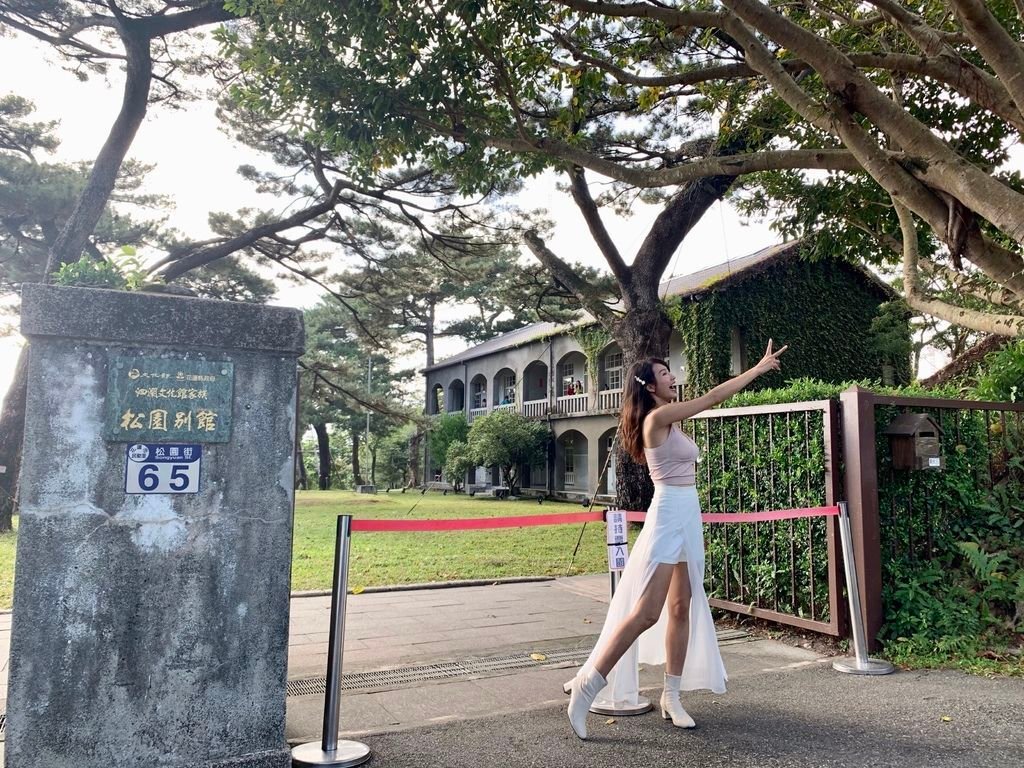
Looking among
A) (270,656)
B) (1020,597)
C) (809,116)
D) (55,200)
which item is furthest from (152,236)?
(1020,597)

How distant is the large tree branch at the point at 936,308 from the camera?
7.50m

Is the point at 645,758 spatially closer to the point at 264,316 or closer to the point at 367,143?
the point at 264,316

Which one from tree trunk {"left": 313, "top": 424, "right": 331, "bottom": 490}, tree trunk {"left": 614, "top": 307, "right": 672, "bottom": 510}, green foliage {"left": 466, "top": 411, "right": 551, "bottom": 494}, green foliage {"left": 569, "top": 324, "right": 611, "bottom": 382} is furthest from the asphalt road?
tree trunk {"left": 313, "top": 424, "right": 331, "bottom": 490}

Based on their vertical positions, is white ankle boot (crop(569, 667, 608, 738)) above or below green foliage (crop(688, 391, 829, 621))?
below

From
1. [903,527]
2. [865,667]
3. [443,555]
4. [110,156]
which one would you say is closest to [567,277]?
[443,555]

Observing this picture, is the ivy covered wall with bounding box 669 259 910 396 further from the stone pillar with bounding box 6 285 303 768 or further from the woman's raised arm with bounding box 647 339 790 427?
the stone pillar with bounding box 6 285 303 768

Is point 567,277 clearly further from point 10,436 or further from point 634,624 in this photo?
point 634,624

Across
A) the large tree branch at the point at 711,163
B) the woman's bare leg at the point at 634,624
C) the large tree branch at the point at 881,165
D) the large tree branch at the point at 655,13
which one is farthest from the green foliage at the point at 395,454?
the woman's bare leg at the point at 634,624

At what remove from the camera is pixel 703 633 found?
3826 millimetres

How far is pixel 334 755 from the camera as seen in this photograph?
10.8 ft

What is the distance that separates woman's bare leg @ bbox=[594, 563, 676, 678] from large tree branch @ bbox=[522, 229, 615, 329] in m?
10.5

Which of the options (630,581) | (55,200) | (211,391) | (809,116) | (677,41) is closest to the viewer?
(211,391)

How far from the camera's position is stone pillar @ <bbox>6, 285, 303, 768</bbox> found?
279 centimetres

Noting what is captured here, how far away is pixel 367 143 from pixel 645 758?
5.69 meters
